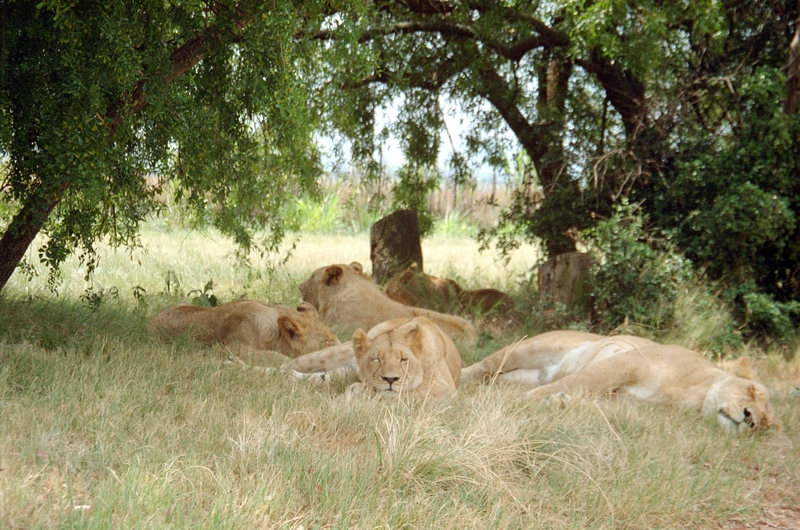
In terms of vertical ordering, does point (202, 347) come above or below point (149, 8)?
below

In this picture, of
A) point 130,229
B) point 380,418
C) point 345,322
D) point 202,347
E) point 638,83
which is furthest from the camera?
point 638,83

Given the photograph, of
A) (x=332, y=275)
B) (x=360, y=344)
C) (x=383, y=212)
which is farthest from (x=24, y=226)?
(x=383, y=212)

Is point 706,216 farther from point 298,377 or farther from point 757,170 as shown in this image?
point 298,377

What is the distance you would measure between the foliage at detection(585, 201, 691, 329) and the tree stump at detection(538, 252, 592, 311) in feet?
1.09

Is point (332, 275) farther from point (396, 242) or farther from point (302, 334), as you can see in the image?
point (396, 242)

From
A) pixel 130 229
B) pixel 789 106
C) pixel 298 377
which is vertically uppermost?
pixel 789 106

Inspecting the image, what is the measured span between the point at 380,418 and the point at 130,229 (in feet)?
12.7

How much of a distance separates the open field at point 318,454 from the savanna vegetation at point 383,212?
23 millimetres

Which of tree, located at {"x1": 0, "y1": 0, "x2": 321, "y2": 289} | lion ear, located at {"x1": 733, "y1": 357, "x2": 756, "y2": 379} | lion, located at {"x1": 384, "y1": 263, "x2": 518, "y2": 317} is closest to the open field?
lion ear, located at {"x1": 733, "y1": 357, "x2": 756, "y2": 379}

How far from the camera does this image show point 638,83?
1149 cm

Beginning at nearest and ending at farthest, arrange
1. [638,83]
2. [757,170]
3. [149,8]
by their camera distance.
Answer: [149,8]
[757,170]
[638,83]

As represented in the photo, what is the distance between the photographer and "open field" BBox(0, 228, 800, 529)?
394cm

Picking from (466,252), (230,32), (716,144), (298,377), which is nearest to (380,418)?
(298,377)

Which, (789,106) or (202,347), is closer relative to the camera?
(202,347)
